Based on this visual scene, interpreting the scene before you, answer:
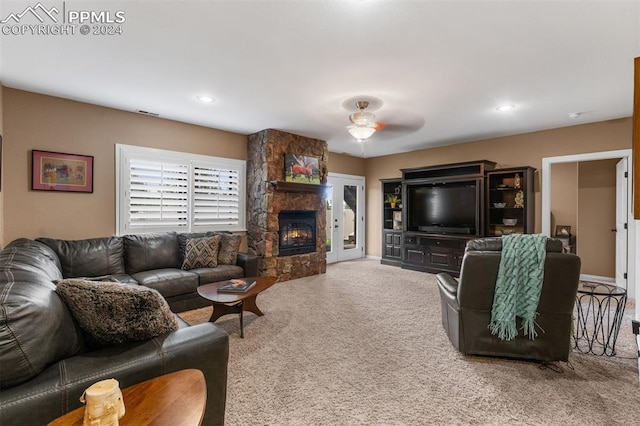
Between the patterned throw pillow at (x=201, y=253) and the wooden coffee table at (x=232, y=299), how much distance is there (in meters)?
0.84

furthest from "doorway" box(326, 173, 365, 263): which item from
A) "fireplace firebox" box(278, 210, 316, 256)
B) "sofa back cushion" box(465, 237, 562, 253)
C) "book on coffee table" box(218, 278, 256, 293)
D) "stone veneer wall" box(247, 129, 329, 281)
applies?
"sofa back cushion" box(465, 237, 562, 253)

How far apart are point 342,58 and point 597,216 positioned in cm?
592

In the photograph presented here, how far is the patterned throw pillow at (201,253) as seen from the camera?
406 cm

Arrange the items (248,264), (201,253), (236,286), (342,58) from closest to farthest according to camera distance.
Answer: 1. (342,58)
2. (236,286)
3. (201,253)
4. (248,264)

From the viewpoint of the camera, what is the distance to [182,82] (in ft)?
10.8

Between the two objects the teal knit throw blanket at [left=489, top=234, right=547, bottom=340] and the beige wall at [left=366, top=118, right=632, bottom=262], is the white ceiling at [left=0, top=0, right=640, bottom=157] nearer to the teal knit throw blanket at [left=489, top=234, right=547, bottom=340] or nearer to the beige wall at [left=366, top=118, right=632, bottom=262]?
the beige wall at [left=366, top=118, right=632, bottom=262]

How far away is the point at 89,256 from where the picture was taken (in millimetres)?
3525

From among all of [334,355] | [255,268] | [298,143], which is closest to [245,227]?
[255,268]

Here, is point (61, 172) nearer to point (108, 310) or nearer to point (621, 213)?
point (108, 310)

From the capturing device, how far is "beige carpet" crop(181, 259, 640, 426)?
1887 millimetres

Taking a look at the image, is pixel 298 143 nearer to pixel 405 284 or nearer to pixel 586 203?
pixel 405 284

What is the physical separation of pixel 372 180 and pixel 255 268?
4.54 m

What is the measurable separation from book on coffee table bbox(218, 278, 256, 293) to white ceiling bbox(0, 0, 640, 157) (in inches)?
89.7

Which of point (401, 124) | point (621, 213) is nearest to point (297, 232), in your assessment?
point (401, 124)
